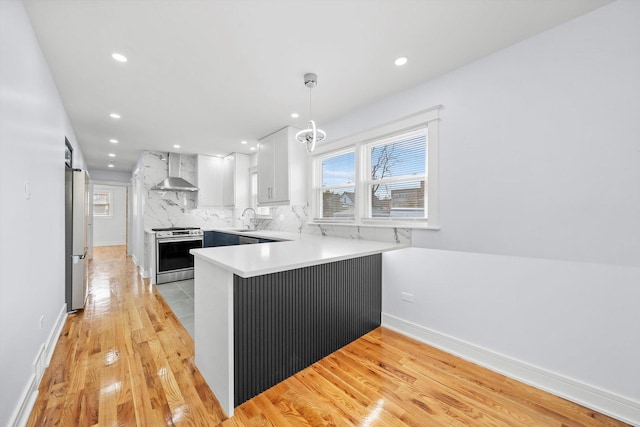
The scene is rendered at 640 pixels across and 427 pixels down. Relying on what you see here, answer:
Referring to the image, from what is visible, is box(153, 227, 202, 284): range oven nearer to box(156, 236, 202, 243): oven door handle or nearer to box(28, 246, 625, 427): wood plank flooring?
box(156, 236, 202, 243): oven door handle

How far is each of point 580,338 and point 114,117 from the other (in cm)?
512

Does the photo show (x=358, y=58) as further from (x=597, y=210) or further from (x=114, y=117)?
(x=114, y=117)

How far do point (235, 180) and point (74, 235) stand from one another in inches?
104

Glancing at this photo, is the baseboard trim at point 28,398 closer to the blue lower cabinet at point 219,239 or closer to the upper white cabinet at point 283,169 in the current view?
the blue lower cabinet at point 219,239

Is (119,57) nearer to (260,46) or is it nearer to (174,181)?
(260,46)

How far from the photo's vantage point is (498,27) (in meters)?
1.77

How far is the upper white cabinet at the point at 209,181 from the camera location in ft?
17.7

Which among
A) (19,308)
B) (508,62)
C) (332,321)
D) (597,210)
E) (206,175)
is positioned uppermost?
(508,62)

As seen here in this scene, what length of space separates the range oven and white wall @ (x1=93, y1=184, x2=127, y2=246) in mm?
6313

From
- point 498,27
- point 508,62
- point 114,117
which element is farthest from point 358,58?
point 114,117

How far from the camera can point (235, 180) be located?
17.3 ft

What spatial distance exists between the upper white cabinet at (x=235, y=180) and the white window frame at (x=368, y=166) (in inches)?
84.6

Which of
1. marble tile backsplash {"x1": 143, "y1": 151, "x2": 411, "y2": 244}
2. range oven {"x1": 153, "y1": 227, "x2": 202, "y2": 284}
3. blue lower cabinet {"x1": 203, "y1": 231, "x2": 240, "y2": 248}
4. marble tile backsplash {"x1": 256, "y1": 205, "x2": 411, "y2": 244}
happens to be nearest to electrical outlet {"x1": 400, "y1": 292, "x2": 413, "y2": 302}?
marble tile backsplash {"x1": 256, "y1": 205, "x2": 411, "y2": 244}

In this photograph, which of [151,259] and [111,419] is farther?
[151,259]
